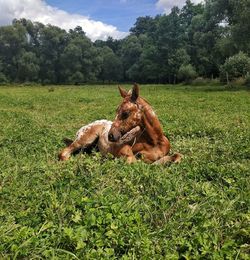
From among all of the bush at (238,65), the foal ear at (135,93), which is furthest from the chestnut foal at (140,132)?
the bush at (238,65)

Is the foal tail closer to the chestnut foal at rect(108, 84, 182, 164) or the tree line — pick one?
the chestnut foal at rect(108, 84, 182, 164)

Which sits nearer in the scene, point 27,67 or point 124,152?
point 124,152

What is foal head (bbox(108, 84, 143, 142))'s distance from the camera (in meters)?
8.60

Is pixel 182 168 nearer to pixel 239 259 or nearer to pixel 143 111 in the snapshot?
pixel 143 111

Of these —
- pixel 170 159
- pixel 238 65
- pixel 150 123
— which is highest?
pixel 238 65

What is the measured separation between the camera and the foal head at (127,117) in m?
8.60

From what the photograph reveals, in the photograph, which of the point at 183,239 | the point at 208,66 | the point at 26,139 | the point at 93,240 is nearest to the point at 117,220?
the point at 93,240

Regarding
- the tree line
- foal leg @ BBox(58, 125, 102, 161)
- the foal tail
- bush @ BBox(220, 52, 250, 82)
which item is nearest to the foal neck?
the foal tail

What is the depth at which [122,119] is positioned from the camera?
28.6 feet

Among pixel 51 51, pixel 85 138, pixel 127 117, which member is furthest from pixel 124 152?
pixel 51 51

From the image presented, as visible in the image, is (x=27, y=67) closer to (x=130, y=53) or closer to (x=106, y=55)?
(x=106, y=55)

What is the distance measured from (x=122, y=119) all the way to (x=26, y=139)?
4670 millimetres

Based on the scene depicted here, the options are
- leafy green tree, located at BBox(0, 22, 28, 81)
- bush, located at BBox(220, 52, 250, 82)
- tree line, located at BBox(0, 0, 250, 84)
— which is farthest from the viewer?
leafy green tree, located at BBox(0, 22, 28, 81)

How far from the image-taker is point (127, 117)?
28.7 feet
